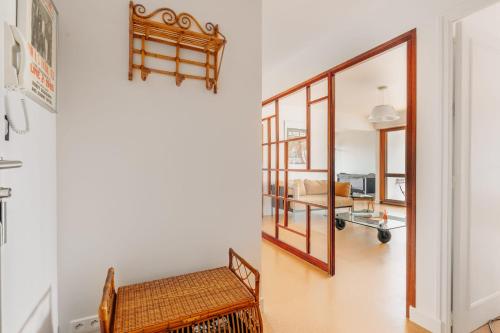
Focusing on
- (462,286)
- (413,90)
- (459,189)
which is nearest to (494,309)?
(462,286)

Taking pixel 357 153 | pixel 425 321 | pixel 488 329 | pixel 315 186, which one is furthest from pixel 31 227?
pixel 357 153

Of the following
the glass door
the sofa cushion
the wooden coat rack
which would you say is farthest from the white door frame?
the wooden coat rack

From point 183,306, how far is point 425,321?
1.67 m

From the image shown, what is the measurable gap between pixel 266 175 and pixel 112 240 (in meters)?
2.66

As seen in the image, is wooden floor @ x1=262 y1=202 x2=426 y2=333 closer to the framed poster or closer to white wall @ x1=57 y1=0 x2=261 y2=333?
white wall @ x1=57 y1=0 x2=261 y2=333

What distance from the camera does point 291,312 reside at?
1919 millimetres

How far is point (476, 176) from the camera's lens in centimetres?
168

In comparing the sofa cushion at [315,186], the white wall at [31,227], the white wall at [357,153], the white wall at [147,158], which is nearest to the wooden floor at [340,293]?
the white wall at [147,158]

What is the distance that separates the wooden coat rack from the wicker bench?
1.20m

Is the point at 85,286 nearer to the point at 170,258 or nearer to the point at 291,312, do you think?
the point at 170,258

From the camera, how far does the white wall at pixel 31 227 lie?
789 millimetres

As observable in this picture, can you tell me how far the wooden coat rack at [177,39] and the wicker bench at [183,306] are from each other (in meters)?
1.20

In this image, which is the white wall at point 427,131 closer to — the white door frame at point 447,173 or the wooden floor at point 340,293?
the white door frame at point 447,173

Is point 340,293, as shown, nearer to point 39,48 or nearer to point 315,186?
point 315,186
